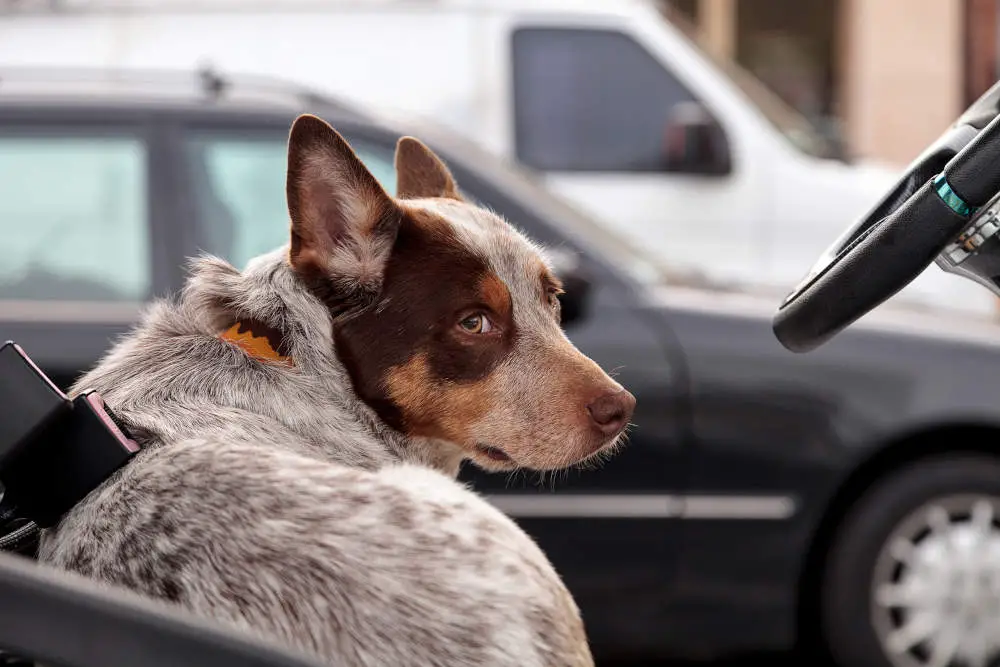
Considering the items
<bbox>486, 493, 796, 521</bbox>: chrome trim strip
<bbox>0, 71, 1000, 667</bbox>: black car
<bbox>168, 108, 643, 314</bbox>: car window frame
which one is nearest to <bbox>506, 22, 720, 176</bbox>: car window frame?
<bbox>0, 71, 1000, 667</bbox>: black car

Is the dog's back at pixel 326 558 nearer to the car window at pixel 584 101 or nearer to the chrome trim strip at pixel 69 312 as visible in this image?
the chrome trim strip at pixel 69 312

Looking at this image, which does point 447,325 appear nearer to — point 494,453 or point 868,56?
point 494,453

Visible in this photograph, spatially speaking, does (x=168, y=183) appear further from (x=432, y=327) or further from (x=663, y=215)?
(x=663, y=215)

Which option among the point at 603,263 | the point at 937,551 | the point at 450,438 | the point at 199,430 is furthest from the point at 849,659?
the point at 199,430

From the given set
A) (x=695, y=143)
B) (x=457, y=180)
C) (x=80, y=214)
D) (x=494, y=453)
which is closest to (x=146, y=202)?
(x=80, y=214)

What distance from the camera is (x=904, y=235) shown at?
151 centimetres

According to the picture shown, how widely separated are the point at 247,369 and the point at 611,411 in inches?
17.1

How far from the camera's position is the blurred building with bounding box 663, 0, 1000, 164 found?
14719 mm

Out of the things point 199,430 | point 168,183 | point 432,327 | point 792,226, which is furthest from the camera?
point 792,226

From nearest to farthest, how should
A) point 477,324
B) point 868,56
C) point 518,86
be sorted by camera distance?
point 477,324 → point 518,86 → point 868,56

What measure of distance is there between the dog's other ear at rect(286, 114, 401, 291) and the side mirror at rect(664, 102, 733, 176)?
5956 millimetres

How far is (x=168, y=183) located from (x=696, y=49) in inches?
163

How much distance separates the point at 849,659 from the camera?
4.85m

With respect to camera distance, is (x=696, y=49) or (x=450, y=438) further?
(x=696, y=49)
